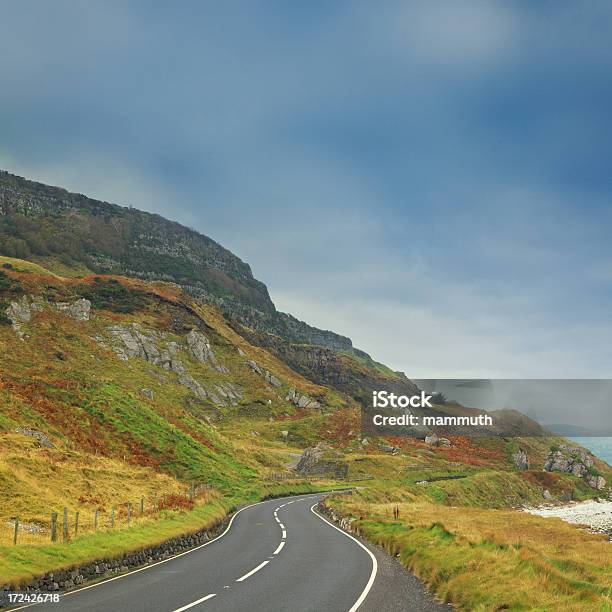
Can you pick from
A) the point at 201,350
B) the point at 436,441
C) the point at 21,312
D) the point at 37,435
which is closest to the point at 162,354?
the point at 201,350

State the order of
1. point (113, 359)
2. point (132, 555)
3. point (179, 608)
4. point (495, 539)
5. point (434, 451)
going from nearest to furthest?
point (179, 608), point (132, 555), point (495, 539), point (113, 359), point (434, 451)

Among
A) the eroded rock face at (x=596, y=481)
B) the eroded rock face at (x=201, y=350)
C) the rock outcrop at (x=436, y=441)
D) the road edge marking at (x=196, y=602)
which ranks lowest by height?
the eroded rock face at (x=596, y=481)

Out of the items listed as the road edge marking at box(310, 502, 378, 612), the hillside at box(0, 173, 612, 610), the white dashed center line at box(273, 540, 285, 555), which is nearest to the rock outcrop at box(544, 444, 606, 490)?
the hillside at box(0, 173, 612, 610)

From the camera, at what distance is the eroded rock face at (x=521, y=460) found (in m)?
116

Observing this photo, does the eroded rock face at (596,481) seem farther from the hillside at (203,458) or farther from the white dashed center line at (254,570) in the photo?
the white dashed center line at (254,570)

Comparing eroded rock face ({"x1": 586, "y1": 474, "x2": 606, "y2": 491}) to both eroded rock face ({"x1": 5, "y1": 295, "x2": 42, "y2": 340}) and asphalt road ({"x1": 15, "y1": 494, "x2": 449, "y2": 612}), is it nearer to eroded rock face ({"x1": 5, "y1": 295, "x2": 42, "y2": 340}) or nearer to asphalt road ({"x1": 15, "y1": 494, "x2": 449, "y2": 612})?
asphalt road ({"x1": 15, "y1": 494, "x2": 449, "y2": 612})

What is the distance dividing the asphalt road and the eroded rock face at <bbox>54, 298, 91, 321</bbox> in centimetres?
9898

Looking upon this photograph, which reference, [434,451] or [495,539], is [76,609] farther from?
[434,451]

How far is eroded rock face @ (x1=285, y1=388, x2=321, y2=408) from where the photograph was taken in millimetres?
138375

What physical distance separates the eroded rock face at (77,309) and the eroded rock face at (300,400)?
5228 centimetres

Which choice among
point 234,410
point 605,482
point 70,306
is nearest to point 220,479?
point 234,410

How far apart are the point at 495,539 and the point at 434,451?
309ft

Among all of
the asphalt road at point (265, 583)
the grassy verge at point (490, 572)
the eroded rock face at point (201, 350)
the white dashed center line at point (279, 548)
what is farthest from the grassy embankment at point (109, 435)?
the grassy verge at point (490, 572)

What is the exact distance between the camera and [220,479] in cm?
5897
